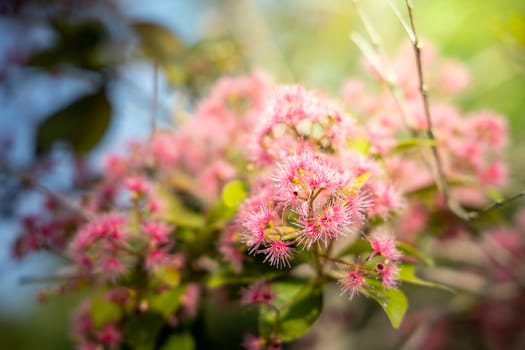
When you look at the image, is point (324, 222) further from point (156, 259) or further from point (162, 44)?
point (162, 44)

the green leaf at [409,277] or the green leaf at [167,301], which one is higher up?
the green leaf at [409,277]

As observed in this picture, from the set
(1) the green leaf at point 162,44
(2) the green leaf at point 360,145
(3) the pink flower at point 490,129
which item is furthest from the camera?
(1) the green leaf at point 162,44

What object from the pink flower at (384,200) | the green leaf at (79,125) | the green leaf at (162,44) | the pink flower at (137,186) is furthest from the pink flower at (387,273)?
the green leaf at (79,125)

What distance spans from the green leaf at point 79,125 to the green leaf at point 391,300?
104 cm

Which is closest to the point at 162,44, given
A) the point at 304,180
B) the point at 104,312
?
the point at 104,312

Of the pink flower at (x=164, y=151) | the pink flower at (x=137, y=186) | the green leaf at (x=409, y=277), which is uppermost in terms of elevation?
the pink flower at (x=164, y=151)

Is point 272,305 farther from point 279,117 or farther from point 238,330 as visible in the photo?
point 238,330

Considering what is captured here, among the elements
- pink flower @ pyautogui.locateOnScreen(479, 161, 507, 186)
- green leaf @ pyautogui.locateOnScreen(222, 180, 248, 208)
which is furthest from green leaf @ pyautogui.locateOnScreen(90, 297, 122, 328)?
pink flower @ pyautogui.locateOnScreen(479, 161, 507, 186)

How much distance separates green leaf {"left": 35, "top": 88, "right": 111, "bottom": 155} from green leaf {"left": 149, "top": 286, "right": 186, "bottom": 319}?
0.69m

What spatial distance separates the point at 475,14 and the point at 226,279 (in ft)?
8.06

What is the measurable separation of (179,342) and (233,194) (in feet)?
1.19

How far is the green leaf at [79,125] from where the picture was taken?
1.43 m

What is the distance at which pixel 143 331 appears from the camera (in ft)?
3.01

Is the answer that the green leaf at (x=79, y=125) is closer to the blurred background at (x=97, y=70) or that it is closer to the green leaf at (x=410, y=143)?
the blurred background at (x=97, y=70)
